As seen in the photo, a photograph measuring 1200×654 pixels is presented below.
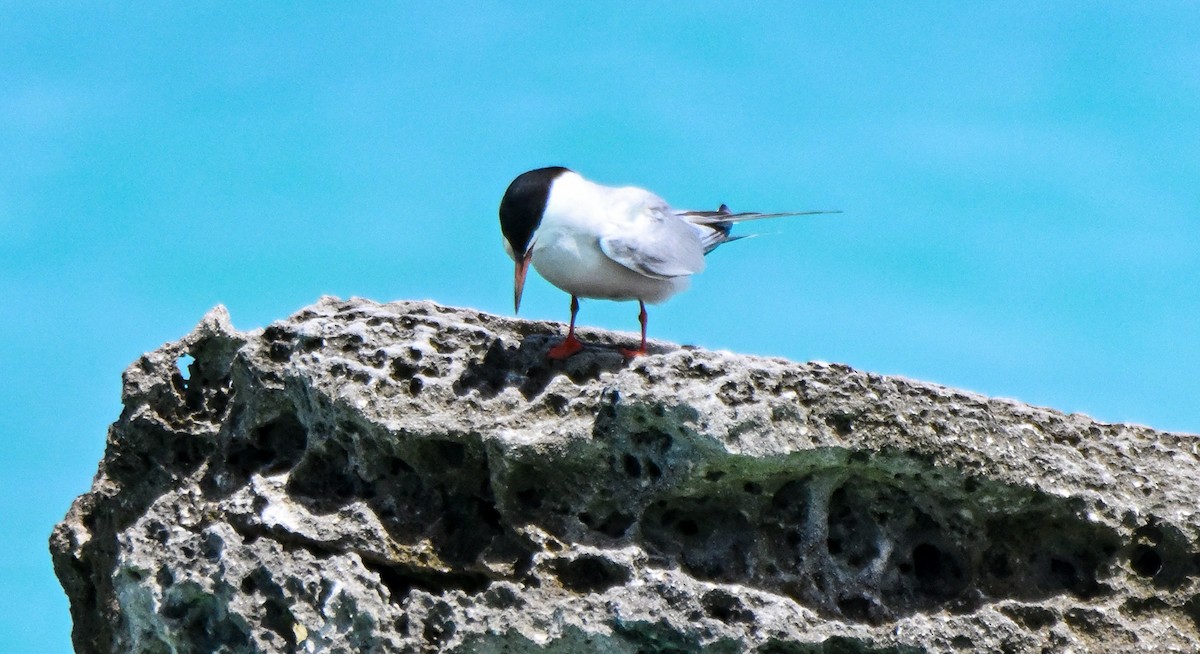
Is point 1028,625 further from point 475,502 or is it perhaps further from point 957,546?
point 475,502

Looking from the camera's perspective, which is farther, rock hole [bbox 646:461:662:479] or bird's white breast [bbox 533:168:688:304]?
bird's white breast [bbox 533:168:688:304]

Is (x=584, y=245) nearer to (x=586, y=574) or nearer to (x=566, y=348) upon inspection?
(x=566, y=348)

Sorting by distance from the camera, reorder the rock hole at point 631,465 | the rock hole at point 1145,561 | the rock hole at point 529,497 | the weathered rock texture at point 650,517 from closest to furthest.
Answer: the weathered rock texture at point 650,517 → the rock hole at point 631,465 → the rock hole at point 529,497 → the rock hole at point 1145,561

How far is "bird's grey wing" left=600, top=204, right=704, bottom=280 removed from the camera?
7508mm

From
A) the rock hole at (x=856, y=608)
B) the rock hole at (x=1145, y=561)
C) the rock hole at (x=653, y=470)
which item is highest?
the rock hole at (x=653, y=470)

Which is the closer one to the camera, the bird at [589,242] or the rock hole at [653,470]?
the rock hole at [653,470]

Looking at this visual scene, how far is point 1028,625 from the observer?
596 cm

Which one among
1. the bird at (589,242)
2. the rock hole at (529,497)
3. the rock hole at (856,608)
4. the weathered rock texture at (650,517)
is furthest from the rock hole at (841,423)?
the bird at (589,242)

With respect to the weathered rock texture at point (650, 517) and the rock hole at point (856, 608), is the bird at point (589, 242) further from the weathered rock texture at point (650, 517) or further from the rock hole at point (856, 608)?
the rock hole at point (856, 608)

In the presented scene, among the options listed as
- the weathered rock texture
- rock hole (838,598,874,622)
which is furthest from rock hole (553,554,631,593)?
rock hole (838,598,874,622)

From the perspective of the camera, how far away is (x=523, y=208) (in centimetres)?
754

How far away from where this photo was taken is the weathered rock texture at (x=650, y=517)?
18.5ft

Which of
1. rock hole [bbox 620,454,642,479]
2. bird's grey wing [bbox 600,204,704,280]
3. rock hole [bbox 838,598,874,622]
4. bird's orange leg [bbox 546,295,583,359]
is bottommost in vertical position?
rock hole [bbox 838,598,874,622]

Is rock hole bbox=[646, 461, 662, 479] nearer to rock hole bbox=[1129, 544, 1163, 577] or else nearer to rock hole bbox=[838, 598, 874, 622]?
rock hole bbox=[838, 598, 874, 622]
